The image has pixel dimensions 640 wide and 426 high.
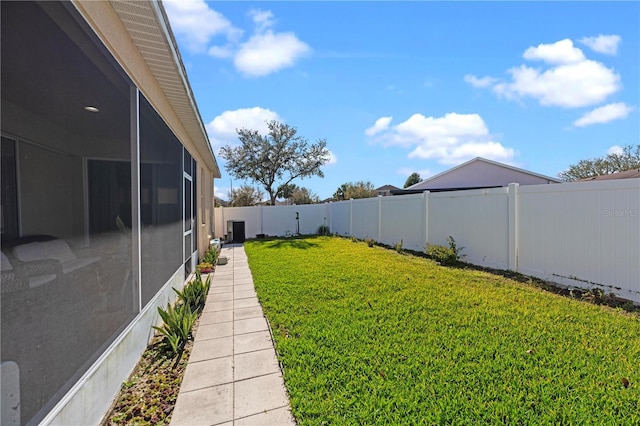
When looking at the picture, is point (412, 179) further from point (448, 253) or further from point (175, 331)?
point (175, 331)

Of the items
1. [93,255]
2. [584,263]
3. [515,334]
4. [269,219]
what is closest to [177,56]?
[93,255]

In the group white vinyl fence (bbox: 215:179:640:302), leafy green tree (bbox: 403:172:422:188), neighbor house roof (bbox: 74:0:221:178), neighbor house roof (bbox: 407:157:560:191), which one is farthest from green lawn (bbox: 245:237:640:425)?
leafy green tree (bbox: 403:172:422:188)

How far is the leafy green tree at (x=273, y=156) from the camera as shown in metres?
20.6

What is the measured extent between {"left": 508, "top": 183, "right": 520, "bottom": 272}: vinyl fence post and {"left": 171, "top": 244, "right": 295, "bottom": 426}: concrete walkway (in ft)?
17.0

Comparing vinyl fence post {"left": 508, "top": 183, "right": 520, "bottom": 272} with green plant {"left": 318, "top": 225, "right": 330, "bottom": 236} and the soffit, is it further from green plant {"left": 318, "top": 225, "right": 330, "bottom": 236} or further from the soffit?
green plant {"left": 318, "top": 225, "right": 330, "bottom": 236}

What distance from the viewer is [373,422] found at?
1975 millimetres

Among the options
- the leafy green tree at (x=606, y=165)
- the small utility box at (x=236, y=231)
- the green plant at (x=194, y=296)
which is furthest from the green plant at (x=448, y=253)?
the leafy green tree at (x=606, y=165)

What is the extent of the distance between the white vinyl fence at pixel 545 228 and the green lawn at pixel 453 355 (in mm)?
696

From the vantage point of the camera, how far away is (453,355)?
110 inches

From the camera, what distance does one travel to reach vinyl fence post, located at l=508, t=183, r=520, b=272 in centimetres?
582

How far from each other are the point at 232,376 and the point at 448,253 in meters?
5.96

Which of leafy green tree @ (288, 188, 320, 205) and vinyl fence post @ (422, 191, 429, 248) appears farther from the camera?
leafy green tree @ (288, 188, 320, 205)

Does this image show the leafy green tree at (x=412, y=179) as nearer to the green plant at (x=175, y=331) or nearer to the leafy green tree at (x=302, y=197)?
the leafy green tree at (x=302, y=197)

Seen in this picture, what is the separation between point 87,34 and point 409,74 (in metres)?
7.94
